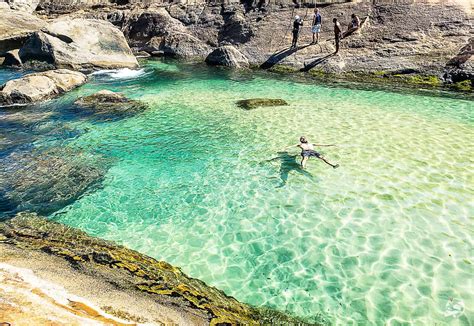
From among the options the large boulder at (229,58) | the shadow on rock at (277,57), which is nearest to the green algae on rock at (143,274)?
the shadow on rock at (277,57)

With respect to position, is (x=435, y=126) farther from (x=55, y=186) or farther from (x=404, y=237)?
(x=55, y=186)

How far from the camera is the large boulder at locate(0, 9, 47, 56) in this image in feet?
89.4

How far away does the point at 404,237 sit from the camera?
7.03 m

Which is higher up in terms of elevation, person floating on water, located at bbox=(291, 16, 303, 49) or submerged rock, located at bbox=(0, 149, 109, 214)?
person floating on water, located at bbox=(291, 16, 303, 49)

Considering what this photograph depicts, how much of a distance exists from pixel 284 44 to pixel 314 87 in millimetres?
7320

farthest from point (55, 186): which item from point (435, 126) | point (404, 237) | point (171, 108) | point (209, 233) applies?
point (435, 126)

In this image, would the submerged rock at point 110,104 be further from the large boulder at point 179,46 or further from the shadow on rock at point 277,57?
the large boulder at point 179,46

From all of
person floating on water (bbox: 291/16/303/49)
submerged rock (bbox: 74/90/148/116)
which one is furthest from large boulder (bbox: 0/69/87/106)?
person floating on water (bbox: 291/16/303/49)

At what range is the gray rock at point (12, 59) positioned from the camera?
24984mm

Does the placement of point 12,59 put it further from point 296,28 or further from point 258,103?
point 296,28

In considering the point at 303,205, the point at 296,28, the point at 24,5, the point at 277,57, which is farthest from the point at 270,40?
the point at 24,5

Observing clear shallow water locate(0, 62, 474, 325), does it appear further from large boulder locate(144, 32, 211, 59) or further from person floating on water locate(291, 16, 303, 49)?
large boulder locate(144, 32, 211, 59)

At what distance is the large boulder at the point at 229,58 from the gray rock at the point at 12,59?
15084 mm

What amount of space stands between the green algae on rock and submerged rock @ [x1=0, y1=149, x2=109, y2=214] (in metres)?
1.62
